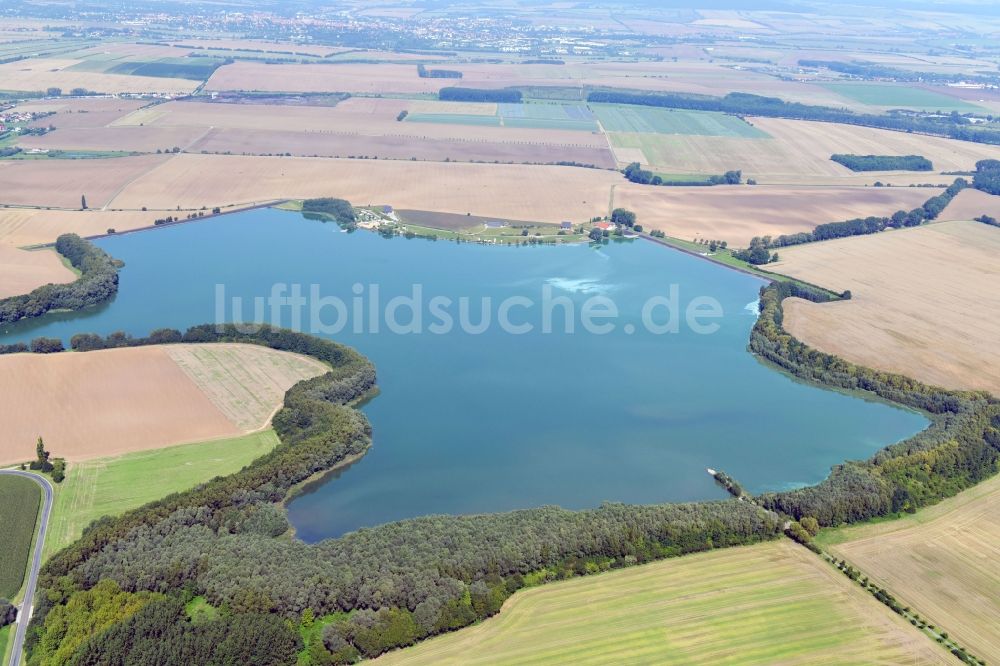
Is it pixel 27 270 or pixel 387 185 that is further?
pixel 387 185

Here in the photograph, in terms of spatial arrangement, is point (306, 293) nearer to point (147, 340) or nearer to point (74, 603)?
point (147, 340)

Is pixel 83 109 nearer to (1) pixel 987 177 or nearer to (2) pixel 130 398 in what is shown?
(2) pixel 130 398

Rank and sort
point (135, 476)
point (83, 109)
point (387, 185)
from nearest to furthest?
point (135, 476) → point (387, 185) → point (83, 109)

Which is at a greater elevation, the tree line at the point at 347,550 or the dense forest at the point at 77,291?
the dense forest at the point at 77,291

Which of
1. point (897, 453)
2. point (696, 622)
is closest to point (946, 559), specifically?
point (897, 453)

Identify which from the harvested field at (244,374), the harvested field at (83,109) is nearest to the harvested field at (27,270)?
the harvested field at (244,374)

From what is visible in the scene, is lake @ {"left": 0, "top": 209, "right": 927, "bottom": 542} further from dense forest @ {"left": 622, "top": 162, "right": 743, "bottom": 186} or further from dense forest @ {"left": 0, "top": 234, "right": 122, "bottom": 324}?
dense forest @ {"left": 622, "top": 162, "right": 743, "bottom": 186}

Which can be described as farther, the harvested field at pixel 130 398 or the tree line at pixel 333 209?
the tree line at pixel 333 209

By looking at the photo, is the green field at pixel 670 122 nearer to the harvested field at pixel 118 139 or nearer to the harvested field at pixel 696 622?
the harvested field at pixel 118 139
